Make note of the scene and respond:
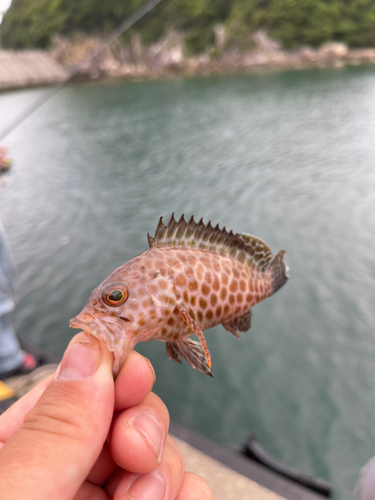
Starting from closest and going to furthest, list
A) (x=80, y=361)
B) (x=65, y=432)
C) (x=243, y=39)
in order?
(x=65, y=432), (x=80, y=361), (x=243, y=39)

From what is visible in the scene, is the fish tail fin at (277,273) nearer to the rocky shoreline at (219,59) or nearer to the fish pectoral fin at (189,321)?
the fish pectoral fin at (189,321)

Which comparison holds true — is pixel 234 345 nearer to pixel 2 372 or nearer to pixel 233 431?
pixel 233 431

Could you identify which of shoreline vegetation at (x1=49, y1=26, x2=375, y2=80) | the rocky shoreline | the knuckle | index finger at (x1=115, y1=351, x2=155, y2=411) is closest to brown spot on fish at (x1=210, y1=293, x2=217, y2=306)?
index finger at (x1=115, y1=351, x2=155, y2=411)

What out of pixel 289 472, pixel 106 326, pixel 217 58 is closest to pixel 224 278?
pixel 106 326

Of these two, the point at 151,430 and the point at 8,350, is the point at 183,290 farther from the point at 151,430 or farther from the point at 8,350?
the point at 8,350

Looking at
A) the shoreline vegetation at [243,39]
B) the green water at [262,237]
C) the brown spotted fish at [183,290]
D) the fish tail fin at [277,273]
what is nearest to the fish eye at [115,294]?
the brown spotted fish at [183,290]

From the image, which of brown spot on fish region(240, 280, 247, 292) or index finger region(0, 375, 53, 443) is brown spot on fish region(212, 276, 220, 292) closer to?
brown spot on fish region(240, 280, 247, 292)

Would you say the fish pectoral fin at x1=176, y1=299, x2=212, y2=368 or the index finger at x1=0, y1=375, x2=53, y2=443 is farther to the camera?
the index finger at x1=0, y1=375, x2=53, y2=443

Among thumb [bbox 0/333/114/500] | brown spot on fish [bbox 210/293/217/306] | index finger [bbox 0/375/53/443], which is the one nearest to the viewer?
thumb [bbox 0/333/114/500]
